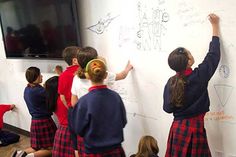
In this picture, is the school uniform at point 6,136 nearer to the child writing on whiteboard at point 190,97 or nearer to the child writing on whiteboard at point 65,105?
the child writing on whiteboard at point 65,105

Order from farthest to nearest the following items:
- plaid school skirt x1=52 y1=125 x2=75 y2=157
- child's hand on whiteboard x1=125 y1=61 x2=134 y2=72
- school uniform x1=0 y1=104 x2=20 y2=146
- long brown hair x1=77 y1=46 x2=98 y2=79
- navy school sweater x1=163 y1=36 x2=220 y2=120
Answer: school uniform x1=0 y1=104 x2=20 y2=146
plaid school skirt x1=52 y1=125 x2=75 y2=157
child's hand on whiteboard x1=125 y1=61 x2=134 y2=72
long brown hair x1=77 y1=46 x2=98 y2=79
navy school sweater x1=163 y1=36 x2=220 y2=120

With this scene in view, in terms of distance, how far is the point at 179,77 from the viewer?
2031 millimetres

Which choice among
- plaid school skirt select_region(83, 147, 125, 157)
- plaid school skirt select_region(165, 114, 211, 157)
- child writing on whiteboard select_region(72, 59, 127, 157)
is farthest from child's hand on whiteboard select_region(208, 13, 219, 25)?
plaid school skirt select_region(83, 147, 125, 157)

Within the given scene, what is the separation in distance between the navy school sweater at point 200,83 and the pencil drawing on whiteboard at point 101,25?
1.00m

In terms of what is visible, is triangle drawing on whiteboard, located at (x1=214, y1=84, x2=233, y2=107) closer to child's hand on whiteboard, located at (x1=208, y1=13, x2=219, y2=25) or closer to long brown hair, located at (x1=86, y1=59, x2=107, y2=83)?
child's hand on whiteboard, located at (x1=208, y1=13, x2=219, y2=25)

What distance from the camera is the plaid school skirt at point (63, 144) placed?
290 centimetres

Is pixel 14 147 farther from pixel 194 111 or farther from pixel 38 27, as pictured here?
pixel 194 111

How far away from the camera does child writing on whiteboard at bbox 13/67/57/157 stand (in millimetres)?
3262

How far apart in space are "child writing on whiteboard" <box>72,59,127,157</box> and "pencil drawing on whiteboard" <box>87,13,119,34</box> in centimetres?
80

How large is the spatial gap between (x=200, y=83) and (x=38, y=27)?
206 cm

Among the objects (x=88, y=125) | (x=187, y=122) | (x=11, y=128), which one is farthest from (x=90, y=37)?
(x=11, y=128)

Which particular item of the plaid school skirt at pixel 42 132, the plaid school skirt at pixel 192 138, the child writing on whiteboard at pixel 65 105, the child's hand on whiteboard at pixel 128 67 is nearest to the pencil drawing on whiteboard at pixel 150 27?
the child's hand on whiteboard at pixel 128 67

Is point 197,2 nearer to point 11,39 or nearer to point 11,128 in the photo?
point 11,39

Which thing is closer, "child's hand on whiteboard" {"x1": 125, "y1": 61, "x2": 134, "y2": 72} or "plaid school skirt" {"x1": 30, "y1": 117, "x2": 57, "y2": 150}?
"child's hand on whiteboard" {"x1": 125, "y1": 61, "x2": 134, "y2": 72}
